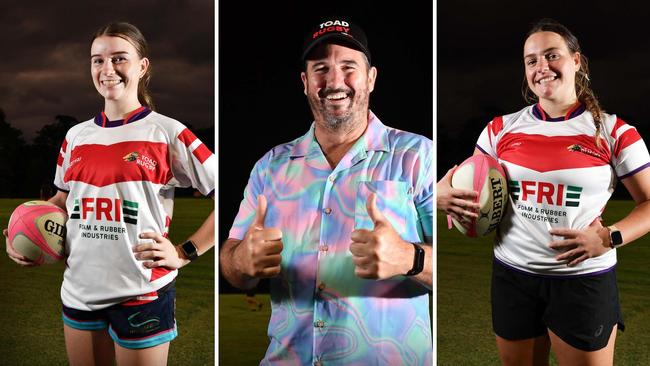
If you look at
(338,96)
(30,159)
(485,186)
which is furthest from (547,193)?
(30,159)

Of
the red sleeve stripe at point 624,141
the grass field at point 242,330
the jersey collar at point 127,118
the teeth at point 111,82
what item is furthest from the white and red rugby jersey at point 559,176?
the teeth at point 111,82

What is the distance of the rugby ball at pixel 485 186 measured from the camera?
238cm

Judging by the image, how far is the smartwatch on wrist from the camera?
2.35 meters

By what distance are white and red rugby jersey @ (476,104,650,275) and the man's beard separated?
64 centimetres

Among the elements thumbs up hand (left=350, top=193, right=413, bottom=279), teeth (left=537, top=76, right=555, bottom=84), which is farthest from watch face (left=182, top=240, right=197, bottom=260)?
teeth (left=537, top=76, right=555, bottom=84)

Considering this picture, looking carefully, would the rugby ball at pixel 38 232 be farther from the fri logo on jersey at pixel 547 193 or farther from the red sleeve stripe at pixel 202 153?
the fri logo on jersey at pixel 547 193

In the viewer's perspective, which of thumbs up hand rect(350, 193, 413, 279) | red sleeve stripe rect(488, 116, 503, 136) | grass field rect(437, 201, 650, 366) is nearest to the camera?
thumbs up hand rect(350, 193, 413, 279)

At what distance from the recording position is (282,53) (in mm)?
2547

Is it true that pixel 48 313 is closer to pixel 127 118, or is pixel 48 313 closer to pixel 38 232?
pixel 38 232

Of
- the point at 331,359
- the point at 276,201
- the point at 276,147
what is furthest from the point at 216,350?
the point at 276,147

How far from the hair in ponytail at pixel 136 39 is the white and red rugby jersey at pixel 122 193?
8 centimetres

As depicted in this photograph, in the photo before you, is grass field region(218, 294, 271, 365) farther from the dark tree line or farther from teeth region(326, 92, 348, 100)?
the dark tree line

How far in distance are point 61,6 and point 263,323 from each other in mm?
1719

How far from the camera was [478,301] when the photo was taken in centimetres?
285
